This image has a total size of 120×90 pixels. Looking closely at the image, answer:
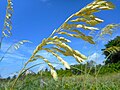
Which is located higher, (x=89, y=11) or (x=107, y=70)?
(x=107, y=70)

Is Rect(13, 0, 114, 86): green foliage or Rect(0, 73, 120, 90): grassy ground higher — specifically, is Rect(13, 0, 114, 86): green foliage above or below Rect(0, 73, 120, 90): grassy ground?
below

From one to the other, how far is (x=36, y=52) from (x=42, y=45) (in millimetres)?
40

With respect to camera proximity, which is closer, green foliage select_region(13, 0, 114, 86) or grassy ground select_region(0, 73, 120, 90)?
green foliage select_region(13, 0, 114, 86)

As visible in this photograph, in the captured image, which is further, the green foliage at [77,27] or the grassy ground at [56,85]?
the grassy ground at [56,85]

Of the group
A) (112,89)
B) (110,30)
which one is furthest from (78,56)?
(112,89)

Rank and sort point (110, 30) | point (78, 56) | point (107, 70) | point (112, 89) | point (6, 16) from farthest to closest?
point (107, 70) < point (112, 89) < point (110, 30) < point (6, 16) < point (78, 56)

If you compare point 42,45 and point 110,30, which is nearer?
point 42,45

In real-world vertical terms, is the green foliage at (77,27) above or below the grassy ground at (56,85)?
below

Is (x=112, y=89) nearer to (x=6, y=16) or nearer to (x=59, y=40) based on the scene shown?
(x=6, y=16)

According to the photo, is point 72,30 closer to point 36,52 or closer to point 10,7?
point 36,52

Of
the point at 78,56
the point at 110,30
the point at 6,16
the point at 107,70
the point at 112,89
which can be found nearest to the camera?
the point at 78,56

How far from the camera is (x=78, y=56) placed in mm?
1233

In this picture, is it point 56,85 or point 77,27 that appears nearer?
point 77,27

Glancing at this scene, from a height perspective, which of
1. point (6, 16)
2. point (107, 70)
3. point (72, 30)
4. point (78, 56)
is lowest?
point (78, 56)
